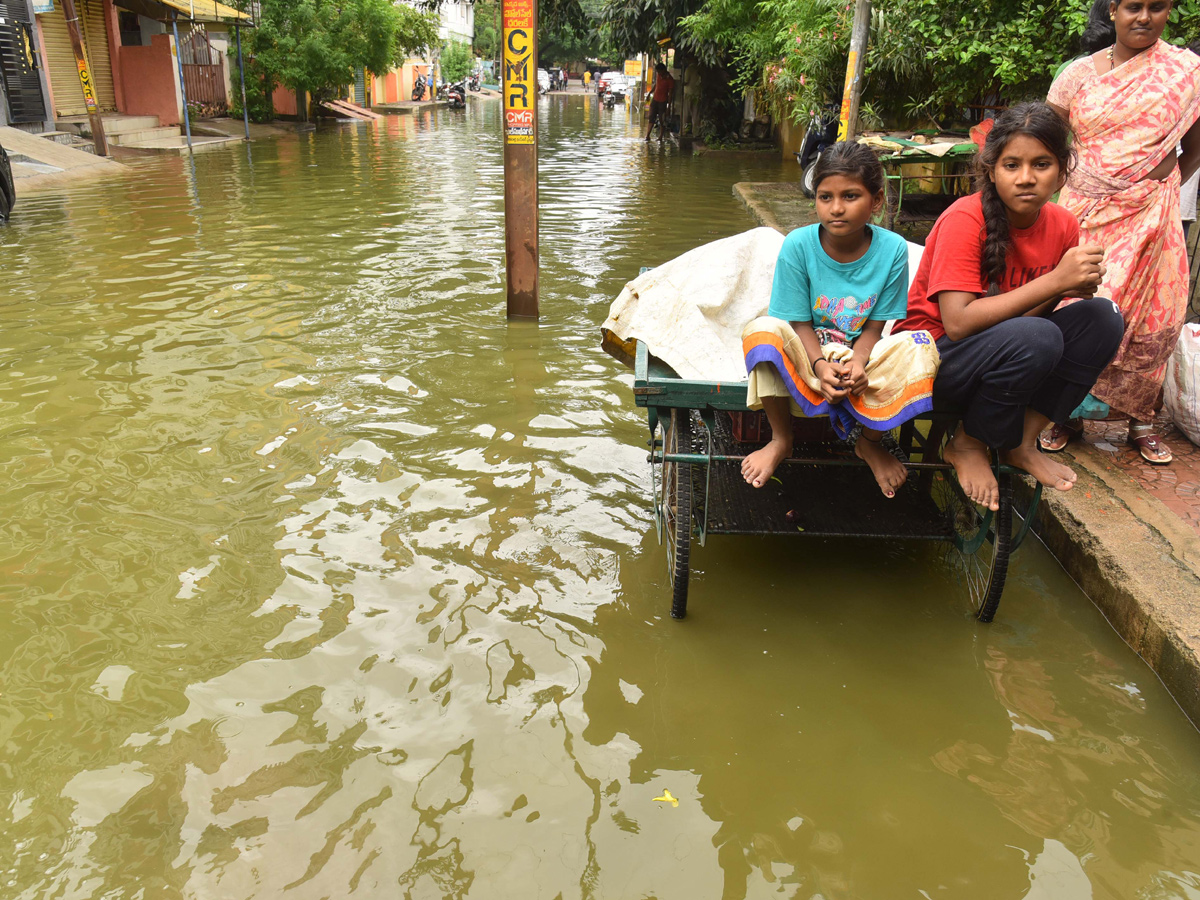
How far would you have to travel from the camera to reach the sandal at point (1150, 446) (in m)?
4.08

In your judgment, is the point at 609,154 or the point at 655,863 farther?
the point at 609,154

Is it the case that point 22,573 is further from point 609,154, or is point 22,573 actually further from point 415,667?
point 609,154

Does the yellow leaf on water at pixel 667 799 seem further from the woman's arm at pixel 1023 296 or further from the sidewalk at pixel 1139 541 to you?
the woman's arm at pixel 1023 296

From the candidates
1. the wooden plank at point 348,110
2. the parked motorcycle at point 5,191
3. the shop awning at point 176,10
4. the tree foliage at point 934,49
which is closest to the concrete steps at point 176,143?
the shop awning at point 176,10

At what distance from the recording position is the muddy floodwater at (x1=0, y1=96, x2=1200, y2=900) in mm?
2299

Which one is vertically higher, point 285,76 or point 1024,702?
point 285,76

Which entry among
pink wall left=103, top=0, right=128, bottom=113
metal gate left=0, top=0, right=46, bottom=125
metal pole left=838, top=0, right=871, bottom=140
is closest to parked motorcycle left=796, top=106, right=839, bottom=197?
metal pole left=838, top=0, right=871, bottom=140

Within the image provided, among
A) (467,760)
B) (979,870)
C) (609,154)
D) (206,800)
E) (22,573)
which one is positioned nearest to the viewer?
(979,870)

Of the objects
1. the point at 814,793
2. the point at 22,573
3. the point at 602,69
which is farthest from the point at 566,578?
the point at 602,69

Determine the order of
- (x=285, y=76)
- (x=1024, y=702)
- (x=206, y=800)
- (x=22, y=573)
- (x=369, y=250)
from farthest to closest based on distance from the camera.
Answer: (x=285, y=76)
(x=369, y=250)
(x=22, y=573)
(x=1024, y=702)
(x=206, y=800)

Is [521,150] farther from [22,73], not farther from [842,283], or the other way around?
[22,73]

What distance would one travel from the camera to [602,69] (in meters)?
93.4

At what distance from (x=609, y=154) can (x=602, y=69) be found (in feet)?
260

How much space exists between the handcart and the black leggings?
0.17 meters
